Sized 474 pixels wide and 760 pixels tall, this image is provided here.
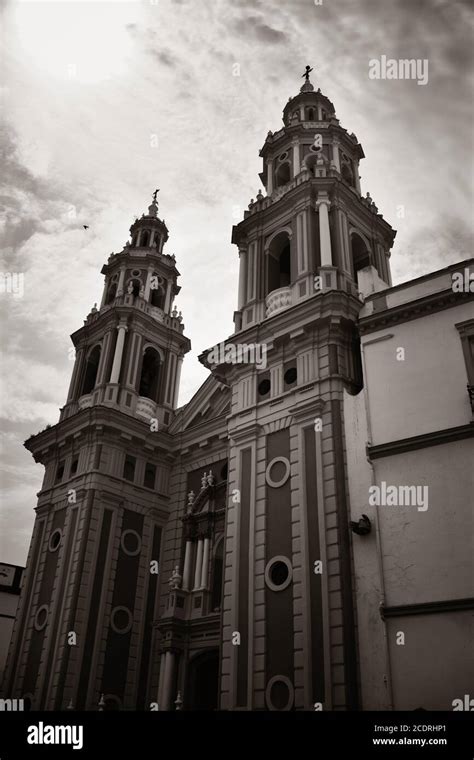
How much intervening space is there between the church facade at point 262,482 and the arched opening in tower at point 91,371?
110 mm

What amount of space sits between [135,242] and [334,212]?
56.3ft

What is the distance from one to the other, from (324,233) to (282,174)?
270 inches

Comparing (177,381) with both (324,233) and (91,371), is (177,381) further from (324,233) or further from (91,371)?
(324,233)

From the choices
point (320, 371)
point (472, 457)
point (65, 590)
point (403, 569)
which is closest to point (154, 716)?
point (403, 569)

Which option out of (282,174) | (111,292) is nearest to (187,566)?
(111,292)

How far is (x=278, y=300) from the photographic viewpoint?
23.9 metres

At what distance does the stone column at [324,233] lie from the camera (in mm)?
23420

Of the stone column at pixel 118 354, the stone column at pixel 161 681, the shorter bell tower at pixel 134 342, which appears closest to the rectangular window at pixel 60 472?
the shorter bell tower at pixel 134 342

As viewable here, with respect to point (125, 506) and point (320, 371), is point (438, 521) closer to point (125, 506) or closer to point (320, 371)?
point (320, 371)

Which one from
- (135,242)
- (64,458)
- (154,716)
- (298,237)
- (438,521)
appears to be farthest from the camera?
(135,242)

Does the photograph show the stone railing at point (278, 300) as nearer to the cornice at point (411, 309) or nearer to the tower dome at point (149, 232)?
the cornice at point (411, 309)

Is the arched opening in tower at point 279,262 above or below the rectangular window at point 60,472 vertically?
above

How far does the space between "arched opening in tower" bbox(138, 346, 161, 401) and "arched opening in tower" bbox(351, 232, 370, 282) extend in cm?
1195

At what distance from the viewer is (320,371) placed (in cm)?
2072
